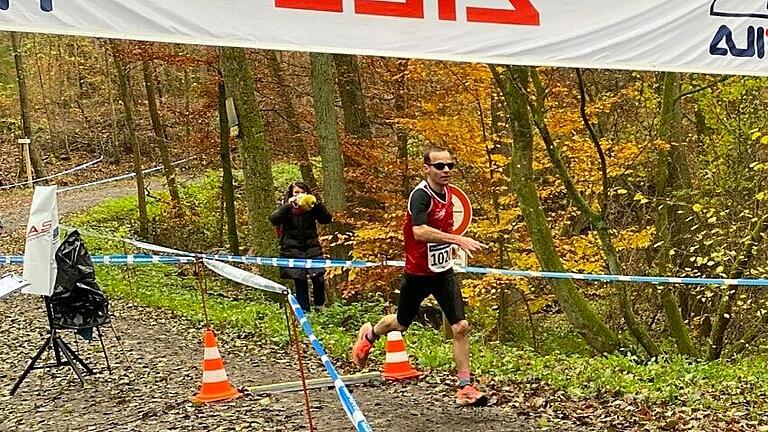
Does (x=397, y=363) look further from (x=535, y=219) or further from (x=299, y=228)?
(x=535, y=219)

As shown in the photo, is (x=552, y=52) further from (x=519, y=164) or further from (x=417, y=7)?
(x=519, y=164)

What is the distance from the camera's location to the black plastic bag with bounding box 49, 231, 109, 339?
26.3 ft

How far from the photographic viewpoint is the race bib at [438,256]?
20.5 feet

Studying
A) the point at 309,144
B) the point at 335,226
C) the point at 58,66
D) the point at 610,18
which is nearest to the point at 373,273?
the point at 335,226

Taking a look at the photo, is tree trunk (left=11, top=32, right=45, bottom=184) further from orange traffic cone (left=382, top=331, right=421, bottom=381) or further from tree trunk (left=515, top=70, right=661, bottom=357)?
orange traffic cone (left=382, top=331, right=421, bottom=381)

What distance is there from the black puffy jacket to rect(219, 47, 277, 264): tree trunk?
299 centimetres

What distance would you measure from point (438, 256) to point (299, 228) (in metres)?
4.61

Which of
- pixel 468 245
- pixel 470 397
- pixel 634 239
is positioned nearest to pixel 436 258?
pixel 468 245

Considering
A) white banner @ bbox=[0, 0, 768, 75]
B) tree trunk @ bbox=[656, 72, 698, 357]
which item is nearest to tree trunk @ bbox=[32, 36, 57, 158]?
tree trunk @ bbox=[656, 72, 698, 357]

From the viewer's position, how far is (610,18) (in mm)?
6164

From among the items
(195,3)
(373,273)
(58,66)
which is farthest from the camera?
(58,66)

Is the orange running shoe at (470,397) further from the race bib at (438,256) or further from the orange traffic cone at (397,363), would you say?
the orange traffic cone at (397,363)

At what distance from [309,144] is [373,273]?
4801mm

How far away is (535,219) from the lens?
1088cm
